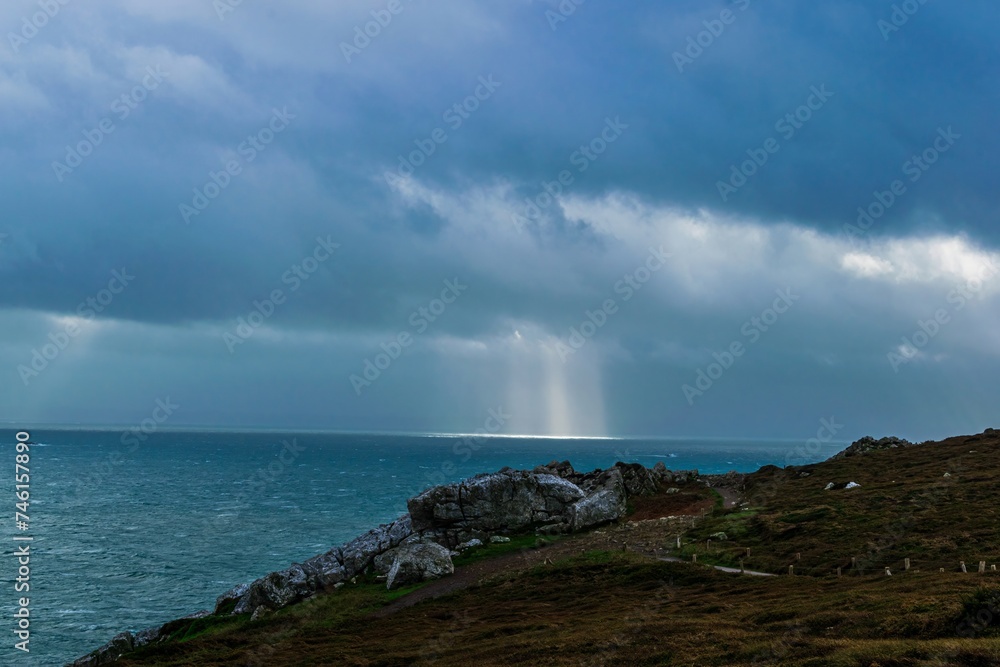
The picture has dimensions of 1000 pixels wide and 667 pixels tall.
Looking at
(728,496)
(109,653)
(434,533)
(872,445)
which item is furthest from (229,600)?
(872,445)

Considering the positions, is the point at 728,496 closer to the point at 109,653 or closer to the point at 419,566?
the point at 419,566

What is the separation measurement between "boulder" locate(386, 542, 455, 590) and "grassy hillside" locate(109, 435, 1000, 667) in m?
1.37

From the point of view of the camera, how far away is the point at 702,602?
1423 inches

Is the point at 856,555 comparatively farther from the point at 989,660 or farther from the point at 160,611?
the point at 160,611

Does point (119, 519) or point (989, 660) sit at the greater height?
point (989, 660)

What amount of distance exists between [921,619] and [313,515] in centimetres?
10059

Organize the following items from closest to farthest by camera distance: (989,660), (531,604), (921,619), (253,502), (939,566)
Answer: (989,660) < (921,619) < (939,566) < (531,604) < (253,502)

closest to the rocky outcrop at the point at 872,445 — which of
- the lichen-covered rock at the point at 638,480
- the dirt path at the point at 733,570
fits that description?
the lichen-covered rock at the point at 638,480

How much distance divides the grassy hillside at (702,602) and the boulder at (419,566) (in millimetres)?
1371

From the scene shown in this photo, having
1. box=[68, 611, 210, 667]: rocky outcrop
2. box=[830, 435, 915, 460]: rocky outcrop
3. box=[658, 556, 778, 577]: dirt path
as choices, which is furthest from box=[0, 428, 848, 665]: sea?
box=[830, 435, 915, 460]: rocky outcrop

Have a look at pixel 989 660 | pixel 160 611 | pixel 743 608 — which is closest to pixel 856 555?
pixel 743 608

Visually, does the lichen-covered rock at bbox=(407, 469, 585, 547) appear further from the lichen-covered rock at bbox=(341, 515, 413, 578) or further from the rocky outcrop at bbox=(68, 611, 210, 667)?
the rocky outcrop at bbox=(68, 611, 210, 667)

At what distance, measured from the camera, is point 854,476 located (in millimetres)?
80750

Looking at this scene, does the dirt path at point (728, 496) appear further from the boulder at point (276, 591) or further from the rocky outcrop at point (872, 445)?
the boulder at point (276, 591)
